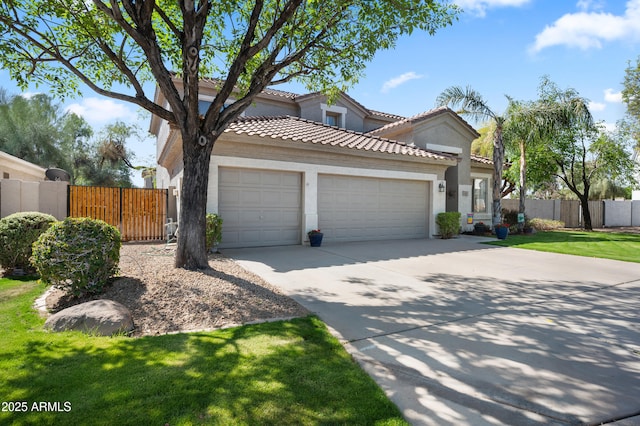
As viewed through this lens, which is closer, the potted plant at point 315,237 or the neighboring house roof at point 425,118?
the potted plant at point 315,237

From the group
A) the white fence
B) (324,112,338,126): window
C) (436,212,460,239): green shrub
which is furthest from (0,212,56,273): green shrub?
the white fence

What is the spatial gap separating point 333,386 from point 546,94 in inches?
847

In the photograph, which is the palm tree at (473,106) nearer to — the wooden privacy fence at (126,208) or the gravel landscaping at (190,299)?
the wooden privacy fence at (126,208)

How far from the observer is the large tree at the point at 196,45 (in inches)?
→ 244

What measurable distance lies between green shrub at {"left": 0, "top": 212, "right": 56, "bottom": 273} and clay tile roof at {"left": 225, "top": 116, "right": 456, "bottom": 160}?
17.1 feet

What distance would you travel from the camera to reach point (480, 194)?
19.5 m

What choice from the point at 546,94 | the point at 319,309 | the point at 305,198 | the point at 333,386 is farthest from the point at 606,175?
the point at 333,386

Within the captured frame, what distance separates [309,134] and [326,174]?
5.58 feet

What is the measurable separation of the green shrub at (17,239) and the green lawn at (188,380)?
3827 mm

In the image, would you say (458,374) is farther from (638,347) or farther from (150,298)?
(150,298)

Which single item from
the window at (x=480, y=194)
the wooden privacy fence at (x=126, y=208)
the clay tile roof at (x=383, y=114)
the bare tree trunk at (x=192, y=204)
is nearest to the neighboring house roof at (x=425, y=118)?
the clay tile roof at (x=383, y=114)

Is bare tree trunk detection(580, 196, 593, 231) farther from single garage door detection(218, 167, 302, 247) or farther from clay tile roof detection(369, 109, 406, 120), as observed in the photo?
single garage door detection(218, 167, 302, 247)

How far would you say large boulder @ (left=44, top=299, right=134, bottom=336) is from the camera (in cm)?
404

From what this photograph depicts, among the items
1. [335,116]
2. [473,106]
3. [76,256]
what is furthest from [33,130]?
[473,106]
